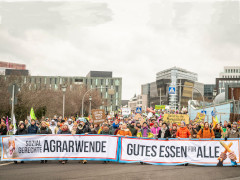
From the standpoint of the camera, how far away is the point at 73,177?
394 inches

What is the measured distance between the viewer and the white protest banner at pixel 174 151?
13328 mm

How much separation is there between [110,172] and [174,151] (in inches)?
133

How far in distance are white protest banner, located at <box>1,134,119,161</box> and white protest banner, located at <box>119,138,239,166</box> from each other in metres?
0.61

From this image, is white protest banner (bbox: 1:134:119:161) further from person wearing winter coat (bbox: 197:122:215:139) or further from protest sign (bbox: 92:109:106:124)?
protest sign (bbox: 92:109:106:124)

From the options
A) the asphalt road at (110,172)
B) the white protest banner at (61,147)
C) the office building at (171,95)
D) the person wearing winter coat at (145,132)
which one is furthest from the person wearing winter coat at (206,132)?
the office building at (171,95)

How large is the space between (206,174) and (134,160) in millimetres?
3158

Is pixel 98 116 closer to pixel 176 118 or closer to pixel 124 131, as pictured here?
pixel 176 118

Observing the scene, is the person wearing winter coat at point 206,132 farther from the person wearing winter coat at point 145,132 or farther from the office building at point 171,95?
the office building at point 171,95

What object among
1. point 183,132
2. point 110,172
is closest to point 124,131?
point 183,132

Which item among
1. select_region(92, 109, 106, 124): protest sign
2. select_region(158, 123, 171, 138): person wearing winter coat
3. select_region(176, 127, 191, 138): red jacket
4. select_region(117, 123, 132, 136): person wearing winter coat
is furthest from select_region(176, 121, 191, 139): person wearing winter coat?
select_region(92, 109, 106, 124): protest sign

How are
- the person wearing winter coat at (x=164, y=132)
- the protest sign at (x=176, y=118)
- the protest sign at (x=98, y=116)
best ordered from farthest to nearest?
1. the protest sign at (x=176, y=118)
2. the protest sign at (x=98, y=116)
3. the person wearing winter coat at (x=164, y=132)

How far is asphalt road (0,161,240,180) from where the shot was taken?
33.5ft

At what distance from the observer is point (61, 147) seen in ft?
44.8

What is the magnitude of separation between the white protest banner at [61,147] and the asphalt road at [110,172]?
0.51 m
